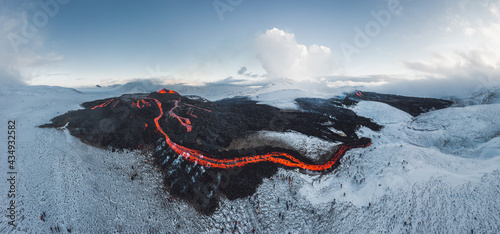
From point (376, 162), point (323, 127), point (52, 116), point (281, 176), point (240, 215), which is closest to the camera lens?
point (240, 215)

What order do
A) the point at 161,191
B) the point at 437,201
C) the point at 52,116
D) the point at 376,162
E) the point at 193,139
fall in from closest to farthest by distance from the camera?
the point at 437,201
the point at 161,191
the point at 376,162
the point at 193,139
the point at 52,116

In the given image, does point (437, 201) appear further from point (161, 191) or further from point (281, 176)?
point (161, 191)

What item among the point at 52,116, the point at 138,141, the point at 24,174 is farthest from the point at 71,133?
the point at 52,116

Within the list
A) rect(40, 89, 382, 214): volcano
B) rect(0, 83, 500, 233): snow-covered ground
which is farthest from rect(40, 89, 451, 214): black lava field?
rect(0, 83, 500, 233): snow-covered ground

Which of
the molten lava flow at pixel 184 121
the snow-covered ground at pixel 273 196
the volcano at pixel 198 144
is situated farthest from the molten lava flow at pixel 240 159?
the molten lava flow at pixel 184 121

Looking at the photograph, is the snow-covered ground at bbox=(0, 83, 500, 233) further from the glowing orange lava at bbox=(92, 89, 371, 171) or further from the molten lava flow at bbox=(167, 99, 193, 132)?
the molten lava flow at bbox=(167, 99, 193, 132)

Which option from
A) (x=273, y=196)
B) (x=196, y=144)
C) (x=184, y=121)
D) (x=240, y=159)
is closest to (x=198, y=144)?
(x=196, y=144)
